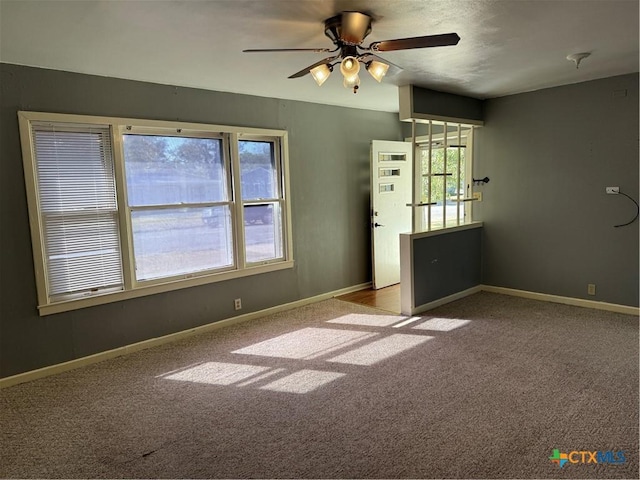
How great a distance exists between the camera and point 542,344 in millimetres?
3676

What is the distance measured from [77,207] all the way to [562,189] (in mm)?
4886

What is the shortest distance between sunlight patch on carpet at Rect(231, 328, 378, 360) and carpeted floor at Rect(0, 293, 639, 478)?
0.02 metres

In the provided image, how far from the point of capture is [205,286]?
4.29 metres

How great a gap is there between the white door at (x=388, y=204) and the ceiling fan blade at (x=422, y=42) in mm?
3188

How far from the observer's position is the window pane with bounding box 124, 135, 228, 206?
381cm

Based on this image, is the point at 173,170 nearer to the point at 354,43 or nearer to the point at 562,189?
the point at 354,43

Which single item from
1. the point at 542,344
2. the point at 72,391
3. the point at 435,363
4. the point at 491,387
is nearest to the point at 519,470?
the point at 491,387

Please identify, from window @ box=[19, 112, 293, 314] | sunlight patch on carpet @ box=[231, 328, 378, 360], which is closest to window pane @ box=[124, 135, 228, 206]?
window @ box=[19, 112, 293, 314]

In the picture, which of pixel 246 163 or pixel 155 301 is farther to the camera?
pixel 246 163

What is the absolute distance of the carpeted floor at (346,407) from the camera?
223 centimetres

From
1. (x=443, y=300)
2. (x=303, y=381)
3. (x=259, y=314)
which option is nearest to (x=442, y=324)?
(x=443, y=300)

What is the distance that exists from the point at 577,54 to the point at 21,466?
464 cm

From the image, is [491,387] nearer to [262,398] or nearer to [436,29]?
[262,398]

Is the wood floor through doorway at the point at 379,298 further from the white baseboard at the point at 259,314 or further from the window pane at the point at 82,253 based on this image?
the window pane at the point at 82,253
